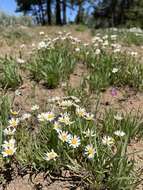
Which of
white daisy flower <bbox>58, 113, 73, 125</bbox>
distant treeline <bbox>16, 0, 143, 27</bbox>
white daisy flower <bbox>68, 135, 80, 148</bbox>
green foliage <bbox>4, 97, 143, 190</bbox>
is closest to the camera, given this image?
green foliage <bbox>4, 97, 143, 190</bbox>

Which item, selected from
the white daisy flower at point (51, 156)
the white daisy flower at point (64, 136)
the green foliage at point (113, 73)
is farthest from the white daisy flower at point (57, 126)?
the green foliage at point (113, 73)

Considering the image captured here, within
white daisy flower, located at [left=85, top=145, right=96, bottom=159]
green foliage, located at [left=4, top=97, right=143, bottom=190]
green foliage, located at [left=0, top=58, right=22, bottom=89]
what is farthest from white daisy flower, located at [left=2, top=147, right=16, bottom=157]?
green foliage, located at [left=0, top=58, right=22, bottom=89]

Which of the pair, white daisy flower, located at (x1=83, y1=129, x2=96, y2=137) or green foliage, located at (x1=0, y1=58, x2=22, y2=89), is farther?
green foliage, located at (x1=0, y1=58, x2=22, y2=89)

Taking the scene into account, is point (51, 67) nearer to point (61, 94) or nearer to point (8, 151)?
point (61, 94)

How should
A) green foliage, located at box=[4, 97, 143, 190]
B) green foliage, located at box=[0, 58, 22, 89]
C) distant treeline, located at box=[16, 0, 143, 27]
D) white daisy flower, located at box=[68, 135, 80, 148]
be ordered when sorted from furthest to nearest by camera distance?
distant treeline, located at box=[16, 0, 143, 27] → green foliage, located at box=[0, 58, 22, 89] → white daisy flower, located at box=[68, 135, 80, 148] → green foliage, located at box=[4, 97, 143, 190]

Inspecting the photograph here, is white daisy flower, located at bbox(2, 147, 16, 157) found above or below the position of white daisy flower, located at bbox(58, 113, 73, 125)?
below

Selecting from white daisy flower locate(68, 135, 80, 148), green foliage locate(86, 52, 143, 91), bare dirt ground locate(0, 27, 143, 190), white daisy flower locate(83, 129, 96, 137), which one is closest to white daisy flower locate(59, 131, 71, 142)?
white daisy flower locate(68, 135, 80, 148)

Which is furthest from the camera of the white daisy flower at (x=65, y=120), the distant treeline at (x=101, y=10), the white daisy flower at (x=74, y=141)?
the distant treeline at (x=101, y=10)

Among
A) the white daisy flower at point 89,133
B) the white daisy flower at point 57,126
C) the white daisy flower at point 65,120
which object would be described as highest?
the white daisy flower at point 65,120

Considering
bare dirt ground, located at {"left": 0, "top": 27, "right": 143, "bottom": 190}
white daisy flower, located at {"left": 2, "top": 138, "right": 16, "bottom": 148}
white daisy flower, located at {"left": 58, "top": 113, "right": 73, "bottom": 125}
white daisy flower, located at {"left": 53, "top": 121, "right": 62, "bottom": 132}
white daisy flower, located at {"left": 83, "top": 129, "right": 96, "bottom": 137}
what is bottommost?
bare dirt ground, located at {"left": 0, "top": 27, "right": 143, "bottom": 190}

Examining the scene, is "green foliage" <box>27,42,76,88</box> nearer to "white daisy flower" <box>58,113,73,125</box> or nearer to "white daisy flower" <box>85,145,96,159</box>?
"white daisy flower" <box>58,113,73,125</box>

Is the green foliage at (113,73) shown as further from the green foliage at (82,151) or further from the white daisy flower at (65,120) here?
the white daisy flower at (65,120)

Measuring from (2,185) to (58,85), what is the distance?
1.98 m

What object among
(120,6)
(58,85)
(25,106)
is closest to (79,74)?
(58,85)
